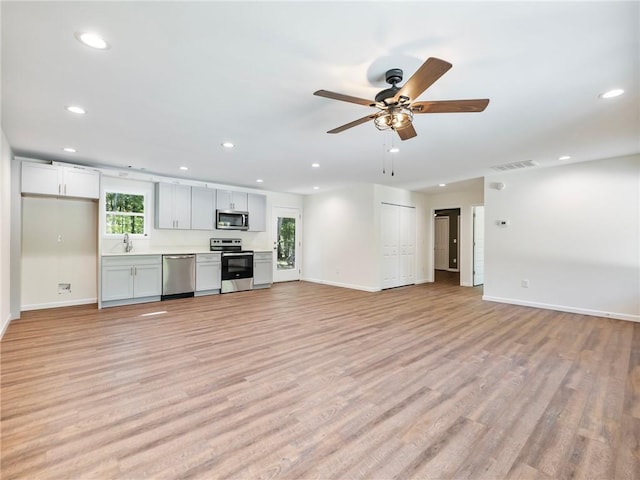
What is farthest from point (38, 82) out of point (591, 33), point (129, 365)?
point (591, 33)

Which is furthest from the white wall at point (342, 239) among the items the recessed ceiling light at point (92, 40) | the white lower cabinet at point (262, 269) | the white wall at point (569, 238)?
the recessed ceiling light at point (92, 40)

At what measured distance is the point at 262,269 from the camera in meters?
7.35

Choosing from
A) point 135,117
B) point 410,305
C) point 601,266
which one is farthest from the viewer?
point 410,305

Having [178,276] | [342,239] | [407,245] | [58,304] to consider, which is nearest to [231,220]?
[178,276]

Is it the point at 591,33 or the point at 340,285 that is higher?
the point at 591,33

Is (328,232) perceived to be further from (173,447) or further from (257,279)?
(173,447)

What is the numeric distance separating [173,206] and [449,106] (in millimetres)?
5661

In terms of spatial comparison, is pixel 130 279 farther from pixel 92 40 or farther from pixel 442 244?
pixel 442 244

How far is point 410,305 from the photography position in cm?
557

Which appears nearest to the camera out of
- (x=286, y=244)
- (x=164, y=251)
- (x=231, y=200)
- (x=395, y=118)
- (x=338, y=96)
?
(x=338, y=96)

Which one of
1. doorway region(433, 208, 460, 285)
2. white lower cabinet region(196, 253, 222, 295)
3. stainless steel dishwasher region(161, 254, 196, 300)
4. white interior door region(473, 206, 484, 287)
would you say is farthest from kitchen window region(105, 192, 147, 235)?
doorway region(433, 208, 460, 285)

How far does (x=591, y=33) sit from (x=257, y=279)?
21.9 feet

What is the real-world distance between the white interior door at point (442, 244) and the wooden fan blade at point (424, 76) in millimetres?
9863

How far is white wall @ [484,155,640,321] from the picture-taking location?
4.57m
